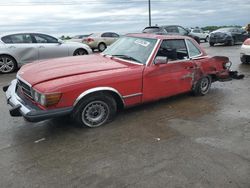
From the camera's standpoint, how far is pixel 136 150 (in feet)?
11.9

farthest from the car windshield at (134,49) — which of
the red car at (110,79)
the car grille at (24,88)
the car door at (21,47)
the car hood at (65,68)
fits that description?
the car door at (21,47)

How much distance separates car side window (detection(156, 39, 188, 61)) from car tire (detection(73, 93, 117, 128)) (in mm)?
1461

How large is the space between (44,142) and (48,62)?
1.79m

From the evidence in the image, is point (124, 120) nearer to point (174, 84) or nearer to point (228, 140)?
point (174, 84)

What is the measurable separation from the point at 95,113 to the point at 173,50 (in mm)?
2194

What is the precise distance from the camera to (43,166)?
327cm

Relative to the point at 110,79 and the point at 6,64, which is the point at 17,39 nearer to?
the point at 6,64

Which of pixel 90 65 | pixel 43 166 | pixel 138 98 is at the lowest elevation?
pixel 43 166

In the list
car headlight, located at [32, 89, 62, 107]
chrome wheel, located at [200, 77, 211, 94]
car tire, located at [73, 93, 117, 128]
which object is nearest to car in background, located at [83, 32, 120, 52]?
chrome wheel, located at [200, 77, 211, 94]

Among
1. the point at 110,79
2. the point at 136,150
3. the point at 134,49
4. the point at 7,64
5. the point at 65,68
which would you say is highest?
the point at 134,49

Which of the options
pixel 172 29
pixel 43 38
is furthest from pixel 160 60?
pixel 172 29

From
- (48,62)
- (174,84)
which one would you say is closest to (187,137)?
(174,84)

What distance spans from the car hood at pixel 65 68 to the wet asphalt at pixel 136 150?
87 cm

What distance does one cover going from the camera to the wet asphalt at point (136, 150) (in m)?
3.00
